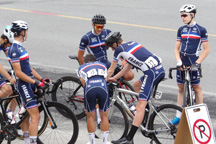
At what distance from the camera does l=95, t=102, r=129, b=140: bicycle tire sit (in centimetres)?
871

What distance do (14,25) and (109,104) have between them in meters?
2.17

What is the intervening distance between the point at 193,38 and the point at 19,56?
356cm

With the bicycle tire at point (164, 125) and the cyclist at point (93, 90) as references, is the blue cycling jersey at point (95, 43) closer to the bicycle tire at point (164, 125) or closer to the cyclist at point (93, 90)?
the cyclist at point (93, 90)

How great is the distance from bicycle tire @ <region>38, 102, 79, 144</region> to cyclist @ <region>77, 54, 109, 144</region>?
301mm

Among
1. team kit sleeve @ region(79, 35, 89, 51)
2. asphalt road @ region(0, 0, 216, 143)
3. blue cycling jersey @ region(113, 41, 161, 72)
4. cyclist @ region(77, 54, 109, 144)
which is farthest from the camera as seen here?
asphalt road @ region(0, 0, 216, 143)

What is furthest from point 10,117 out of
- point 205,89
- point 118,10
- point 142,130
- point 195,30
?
point 118,10

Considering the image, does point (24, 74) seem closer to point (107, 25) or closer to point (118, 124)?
point (118, 124)

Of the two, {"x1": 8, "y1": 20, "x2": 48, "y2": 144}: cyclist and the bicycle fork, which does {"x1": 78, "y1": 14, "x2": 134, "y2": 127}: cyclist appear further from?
the bicycle fork

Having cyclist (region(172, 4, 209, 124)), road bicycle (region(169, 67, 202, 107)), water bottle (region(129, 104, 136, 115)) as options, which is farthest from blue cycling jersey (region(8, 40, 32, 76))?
road bicycle (region(169, 67, 202, 107))

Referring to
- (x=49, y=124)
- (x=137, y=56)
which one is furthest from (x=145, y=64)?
(x=49, y=124)

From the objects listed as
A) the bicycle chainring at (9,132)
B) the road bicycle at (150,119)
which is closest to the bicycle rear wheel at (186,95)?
the road bicycle at (150,119)

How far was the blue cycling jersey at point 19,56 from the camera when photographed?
7777 millimetres

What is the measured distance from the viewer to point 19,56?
7.83 m

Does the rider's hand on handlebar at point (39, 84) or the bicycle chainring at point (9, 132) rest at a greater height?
the rider's hand on handlebar at point (39, 84)
